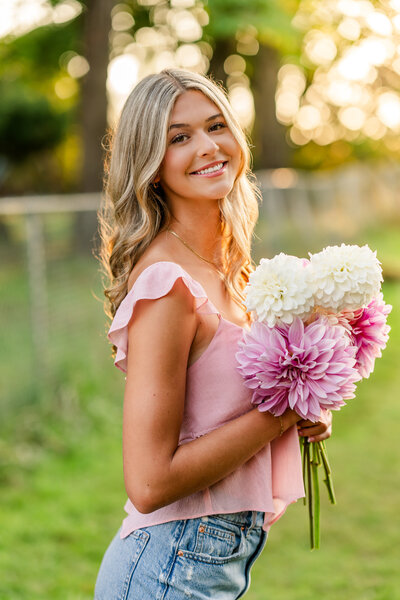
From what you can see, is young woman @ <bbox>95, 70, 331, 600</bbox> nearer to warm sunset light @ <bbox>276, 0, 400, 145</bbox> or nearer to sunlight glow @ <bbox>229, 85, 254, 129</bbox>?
warm sunset light @ <bbox>276, 0, 400, 145</bbox>

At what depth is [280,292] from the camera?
6.20 ft

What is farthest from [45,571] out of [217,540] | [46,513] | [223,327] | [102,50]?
[102,50]

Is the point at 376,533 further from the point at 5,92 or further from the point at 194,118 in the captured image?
the point at 5,92

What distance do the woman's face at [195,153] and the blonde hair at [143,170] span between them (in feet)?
0.10

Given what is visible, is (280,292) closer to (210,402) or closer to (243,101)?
(210,402)

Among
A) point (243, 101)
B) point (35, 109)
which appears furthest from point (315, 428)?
point (243, 101)

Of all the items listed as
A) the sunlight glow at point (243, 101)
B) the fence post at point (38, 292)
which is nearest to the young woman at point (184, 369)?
the fence post at point (38, 292)

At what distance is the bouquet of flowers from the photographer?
73.9 inches

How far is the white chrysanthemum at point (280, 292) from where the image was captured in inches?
74.2

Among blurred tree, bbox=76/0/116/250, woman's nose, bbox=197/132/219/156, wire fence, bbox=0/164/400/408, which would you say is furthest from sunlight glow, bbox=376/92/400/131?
woman's nose, bbox=197/132/219/156

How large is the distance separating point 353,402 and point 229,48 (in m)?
11.8

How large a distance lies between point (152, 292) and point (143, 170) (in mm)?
436

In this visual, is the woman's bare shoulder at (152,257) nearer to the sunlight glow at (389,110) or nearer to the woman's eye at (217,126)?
the woman's eye at (217,126)

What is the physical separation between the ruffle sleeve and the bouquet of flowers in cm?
14
